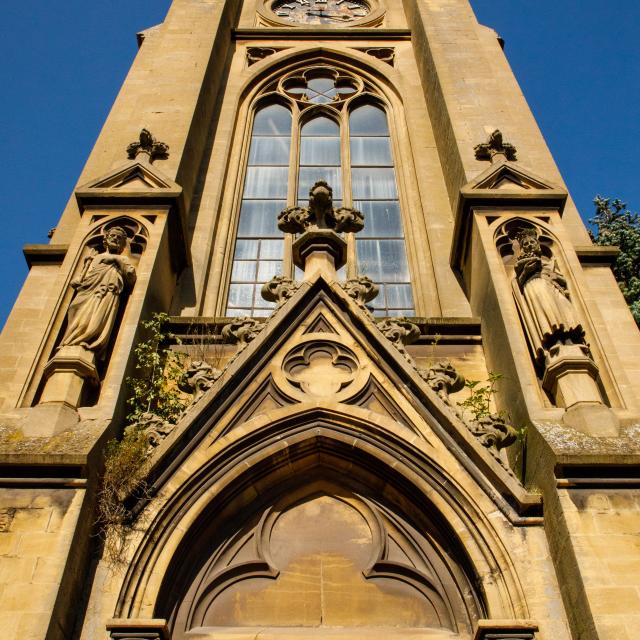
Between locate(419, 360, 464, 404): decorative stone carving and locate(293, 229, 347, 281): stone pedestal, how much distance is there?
70.3 inches

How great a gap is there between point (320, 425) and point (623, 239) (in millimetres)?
11050

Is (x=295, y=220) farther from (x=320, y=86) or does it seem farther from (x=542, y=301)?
(x=320, y=86)

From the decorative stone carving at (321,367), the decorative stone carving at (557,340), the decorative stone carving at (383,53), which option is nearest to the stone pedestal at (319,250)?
the decorative stone carving at (321,367)

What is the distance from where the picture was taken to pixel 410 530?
654cm

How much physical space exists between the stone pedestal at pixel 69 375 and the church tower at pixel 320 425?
0.07 feet

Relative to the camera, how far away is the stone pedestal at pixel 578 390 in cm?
629

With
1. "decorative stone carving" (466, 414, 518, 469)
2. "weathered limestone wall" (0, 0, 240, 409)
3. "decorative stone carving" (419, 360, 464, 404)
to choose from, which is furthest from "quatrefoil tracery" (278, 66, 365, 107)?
"decorative stone carving" (466, 414, 518, 469)

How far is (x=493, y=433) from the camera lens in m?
6.56

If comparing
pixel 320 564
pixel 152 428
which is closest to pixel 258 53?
pixel 152 428

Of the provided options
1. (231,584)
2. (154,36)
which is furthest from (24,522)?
(154,36)

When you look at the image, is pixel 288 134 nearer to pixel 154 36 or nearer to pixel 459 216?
pixel 154 36

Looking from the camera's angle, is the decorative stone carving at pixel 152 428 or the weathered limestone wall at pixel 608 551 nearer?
the weathered limestone wall at pixel 608 551

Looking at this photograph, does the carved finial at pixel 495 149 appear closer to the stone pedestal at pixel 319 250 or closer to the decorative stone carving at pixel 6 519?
the stone pedestal at pixel 319 250

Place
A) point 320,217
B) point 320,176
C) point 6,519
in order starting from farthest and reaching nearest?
point 320,176
point 320,217
point 6,519
